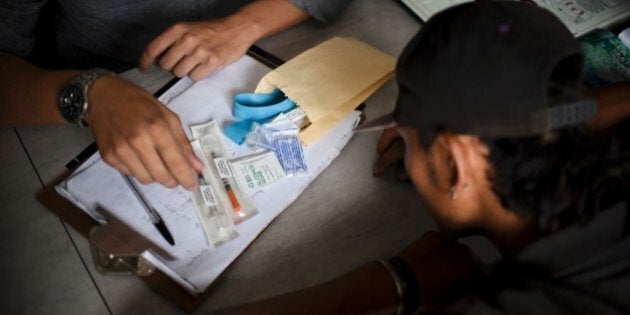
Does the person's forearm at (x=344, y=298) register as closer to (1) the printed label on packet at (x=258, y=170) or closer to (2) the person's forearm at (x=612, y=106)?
(1) the printed label on packet at (x=258, y=170)

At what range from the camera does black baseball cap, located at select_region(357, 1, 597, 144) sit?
0.41 meters

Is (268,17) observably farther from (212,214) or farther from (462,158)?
(462,158)

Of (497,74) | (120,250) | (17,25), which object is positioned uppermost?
(497,74)

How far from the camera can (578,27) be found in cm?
84

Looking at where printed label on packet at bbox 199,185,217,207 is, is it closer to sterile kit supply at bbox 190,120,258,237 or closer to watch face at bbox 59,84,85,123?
sterile kit supply at bbox 190,120,258,237

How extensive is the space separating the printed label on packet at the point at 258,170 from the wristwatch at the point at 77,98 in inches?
9.7

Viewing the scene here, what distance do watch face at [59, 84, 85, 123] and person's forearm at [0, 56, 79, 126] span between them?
17mm

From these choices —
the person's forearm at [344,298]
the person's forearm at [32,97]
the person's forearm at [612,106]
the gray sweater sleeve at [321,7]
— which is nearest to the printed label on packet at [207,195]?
the person's forearm at [344,298]

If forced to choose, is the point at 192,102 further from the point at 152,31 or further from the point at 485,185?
the point at 485,185

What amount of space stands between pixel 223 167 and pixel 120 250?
0.18 m

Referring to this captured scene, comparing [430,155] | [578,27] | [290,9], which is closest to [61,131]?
[290,9]

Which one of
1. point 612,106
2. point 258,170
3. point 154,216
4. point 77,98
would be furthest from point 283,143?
point 612,106

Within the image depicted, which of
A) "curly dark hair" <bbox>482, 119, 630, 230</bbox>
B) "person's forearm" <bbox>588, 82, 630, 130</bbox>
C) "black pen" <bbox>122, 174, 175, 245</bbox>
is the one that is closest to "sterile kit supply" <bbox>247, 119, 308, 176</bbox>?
"black pen" <bbox>122, 174, 175, 245</bbox>

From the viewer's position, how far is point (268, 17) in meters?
0.85
